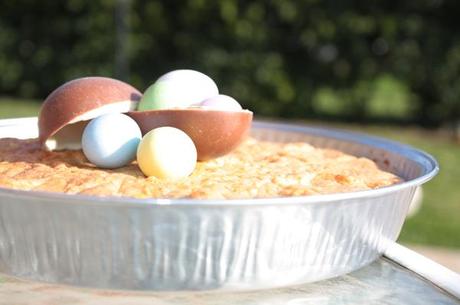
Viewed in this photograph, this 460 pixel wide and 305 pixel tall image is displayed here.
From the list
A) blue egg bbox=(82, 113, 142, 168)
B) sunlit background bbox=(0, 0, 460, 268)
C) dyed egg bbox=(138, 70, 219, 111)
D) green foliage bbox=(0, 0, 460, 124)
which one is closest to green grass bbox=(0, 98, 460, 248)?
sunlit background bbox=(0, 0, 460, 268)

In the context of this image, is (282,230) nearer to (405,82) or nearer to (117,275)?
(117,275)

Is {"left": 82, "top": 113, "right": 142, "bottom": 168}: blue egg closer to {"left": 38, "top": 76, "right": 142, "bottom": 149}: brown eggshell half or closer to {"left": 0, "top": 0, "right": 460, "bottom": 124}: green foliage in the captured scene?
{"left": 38, "top": 76, "right": 142, "bottom": 149}: brown eggshell half

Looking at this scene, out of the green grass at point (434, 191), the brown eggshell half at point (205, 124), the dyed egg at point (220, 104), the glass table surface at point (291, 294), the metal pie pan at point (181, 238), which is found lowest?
the green grass at point (434, 191)

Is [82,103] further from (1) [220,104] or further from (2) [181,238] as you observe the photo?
(2) [181,238]

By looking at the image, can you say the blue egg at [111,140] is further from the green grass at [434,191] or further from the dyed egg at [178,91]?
the green grass at [434,191]

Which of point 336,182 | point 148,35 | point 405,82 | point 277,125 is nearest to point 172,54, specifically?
point 148,35

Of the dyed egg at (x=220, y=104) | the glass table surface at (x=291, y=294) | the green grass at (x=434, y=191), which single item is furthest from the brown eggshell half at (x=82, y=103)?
the green grass at (x=434, y=191)
